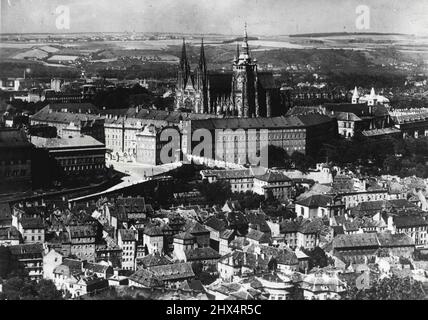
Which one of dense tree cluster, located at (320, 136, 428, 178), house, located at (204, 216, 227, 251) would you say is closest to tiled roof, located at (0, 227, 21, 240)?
house, located at (204, 216, 227, 251)

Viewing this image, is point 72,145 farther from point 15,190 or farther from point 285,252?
point 285,252

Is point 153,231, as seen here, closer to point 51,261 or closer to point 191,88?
point 51,261

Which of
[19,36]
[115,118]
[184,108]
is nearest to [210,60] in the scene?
[184,108]

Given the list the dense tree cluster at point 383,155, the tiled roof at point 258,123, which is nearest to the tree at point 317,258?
the dense tree cluster at point 383,155

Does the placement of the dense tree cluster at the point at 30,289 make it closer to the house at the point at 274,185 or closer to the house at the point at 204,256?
the house at the point at 204,256

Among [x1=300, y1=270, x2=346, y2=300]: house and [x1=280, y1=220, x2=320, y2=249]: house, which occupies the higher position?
[x1=300, y1=270, x2=346, y2=300]: house

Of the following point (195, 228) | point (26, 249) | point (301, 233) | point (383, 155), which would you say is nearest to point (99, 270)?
point (26, 249)

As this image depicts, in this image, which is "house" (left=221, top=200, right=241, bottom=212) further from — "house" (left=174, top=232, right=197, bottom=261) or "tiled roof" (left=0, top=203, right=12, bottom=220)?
"tiled roof" (left=0, top=203, right=12, bottom=220)
